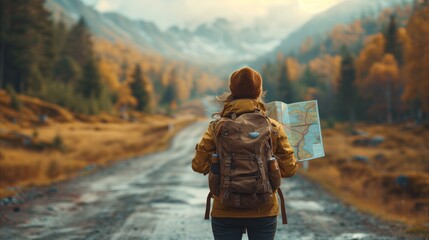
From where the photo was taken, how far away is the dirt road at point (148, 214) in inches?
313

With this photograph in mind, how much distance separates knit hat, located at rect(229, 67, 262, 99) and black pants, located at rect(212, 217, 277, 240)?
0.98 m

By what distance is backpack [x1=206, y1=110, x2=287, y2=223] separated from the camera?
3.24m

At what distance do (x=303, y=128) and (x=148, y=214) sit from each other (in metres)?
6.15

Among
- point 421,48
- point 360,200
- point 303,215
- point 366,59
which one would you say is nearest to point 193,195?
point 303,215

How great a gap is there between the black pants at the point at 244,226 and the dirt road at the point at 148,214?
429 cm

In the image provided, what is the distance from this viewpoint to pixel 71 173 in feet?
63.7

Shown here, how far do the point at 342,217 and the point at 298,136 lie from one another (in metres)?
5.99

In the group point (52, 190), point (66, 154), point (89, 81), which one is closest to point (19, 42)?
point (89, 81)

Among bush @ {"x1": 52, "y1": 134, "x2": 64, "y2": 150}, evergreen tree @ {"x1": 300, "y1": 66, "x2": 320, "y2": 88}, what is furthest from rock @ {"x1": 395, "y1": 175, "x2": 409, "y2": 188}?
evergreen tree @ {"x1": 300, "y1": 66, "x2": 320, "y2": 88}

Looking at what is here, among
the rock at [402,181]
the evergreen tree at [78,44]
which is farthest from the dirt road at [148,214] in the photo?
the evergreen tree at [78,44]

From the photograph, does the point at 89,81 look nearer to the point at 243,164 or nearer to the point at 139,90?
the point at 139,90

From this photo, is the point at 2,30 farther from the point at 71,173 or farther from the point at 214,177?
the point at 214,177

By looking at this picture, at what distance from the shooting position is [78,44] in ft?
241

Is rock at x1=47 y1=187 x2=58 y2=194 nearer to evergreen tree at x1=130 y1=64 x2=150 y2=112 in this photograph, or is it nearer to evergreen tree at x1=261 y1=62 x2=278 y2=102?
evergreen tree at x1=130 y1=64 x2=150 y2=112
